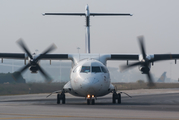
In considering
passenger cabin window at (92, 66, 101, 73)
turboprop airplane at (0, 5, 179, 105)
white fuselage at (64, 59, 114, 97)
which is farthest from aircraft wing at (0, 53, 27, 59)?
passenger cabin window at (92, 66, 101, 73)

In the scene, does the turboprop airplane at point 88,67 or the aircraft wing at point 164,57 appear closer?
the turboprop airplane at point 88,67

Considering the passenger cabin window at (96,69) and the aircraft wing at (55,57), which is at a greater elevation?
the aircraft wing at (55,57)

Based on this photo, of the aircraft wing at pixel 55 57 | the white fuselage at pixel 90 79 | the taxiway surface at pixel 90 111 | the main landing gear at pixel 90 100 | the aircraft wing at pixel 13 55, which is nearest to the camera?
the taxiway surface at pixel 90 111

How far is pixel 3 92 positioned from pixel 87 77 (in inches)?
1062

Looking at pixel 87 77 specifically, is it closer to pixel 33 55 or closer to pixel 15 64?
pixel 33 55

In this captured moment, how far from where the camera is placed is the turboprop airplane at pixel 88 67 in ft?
70.9

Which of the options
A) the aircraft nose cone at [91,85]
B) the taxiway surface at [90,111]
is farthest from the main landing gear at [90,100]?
Result: the taxiway surface at [90,111]

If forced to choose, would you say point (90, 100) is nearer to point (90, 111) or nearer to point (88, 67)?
point (88, 67)

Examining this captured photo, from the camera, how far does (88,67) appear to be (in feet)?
73.1

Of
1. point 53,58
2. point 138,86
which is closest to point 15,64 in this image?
point 138,86

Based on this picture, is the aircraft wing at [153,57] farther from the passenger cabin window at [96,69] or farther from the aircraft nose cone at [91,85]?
the aircraft nose cone at [91,85]

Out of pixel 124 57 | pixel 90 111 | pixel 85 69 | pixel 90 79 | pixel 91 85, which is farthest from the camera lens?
pixel 124 57

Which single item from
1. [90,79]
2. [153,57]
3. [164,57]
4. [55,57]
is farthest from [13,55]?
[164,57]

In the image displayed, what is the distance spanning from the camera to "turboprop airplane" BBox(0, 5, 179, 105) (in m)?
21.6
